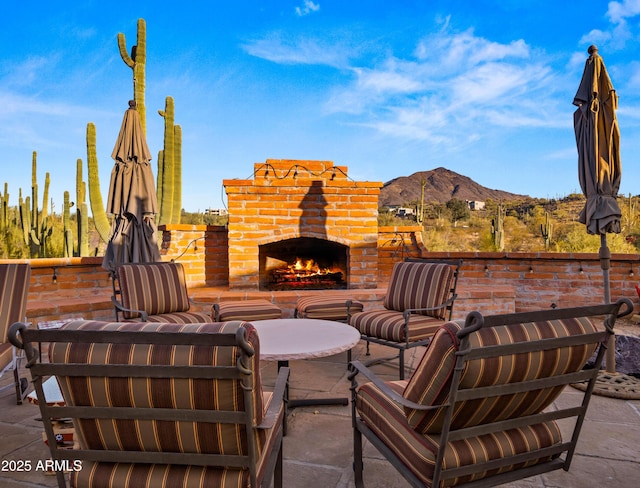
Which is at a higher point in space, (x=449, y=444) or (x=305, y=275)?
(x=305, y=275)

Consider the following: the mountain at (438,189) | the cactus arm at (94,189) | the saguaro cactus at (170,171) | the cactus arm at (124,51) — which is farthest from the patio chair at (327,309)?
the mountain at (438,189)

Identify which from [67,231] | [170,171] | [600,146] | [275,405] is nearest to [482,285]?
[600,146]

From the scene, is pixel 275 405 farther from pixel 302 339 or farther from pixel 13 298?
pixel 13 298

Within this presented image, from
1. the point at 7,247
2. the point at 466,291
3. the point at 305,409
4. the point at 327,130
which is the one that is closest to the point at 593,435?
the point at 305,409

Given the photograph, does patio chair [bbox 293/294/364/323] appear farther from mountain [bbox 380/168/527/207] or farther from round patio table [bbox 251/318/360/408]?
mountain [bbox 380/168/527/207]

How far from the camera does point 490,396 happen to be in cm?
125

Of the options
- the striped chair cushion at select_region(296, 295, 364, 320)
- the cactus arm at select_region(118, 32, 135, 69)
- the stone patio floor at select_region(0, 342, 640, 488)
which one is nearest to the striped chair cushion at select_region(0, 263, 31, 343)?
the stone patio floor at select_region(0, 342, 640, 488)

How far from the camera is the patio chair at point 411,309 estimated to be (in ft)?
10.6

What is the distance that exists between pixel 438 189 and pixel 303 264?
36.5 metres

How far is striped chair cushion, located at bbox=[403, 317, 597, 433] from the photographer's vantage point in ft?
3.94

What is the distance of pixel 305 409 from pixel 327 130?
33.2 feet

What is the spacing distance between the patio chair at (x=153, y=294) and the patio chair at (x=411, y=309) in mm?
1601

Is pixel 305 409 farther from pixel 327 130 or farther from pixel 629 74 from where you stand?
pixel 629 74

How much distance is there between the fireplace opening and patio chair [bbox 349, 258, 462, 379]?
83.7 inches
